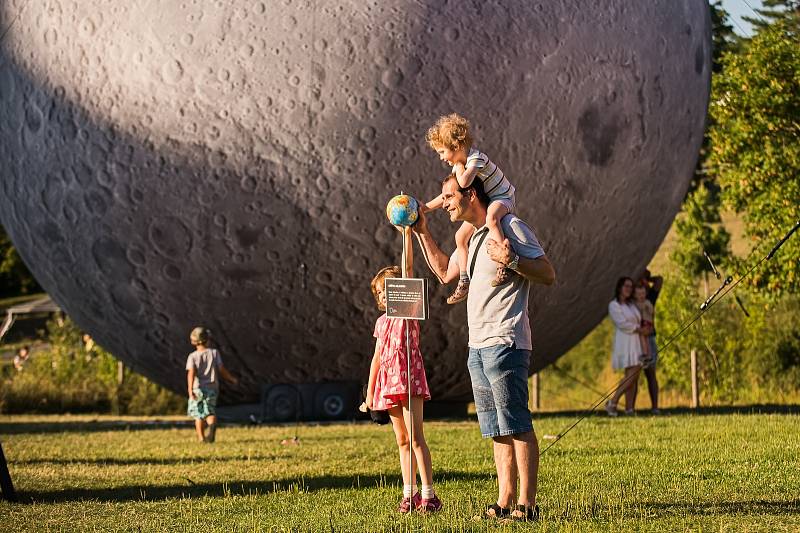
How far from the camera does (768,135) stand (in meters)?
17.7

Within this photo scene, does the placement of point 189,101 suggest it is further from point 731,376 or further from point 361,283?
point 731,376

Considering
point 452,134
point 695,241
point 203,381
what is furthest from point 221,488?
point 695,241

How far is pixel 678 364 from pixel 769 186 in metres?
3.87

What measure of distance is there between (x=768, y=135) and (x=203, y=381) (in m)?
10.1

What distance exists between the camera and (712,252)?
28.4 metres

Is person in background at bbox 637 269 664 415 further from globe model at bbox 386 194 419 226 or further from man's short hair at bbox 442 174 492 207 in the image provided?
man's short hair at bbox 442 174 492 207

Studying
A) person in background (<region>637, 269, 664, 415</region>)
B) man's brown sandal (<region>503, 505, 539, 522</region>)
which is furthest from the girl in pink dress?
person in background (<region>637, 269, 664, 415</region>)

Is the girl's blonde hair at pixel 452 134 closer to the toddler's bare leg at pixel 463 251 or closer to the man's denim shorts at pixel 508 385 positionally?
the toddler's bare leg at pixel 463 251

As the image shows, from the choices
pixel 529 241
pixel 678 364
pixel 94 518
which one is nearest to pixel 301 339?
pixel 94 518

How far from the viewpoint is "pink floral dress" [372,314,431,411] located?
577 cm

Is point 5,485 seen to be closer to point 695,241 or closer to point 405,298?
point 405,298

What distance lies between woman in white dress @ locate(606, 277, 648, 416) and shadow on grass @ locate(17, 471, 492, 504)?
491 centimetres

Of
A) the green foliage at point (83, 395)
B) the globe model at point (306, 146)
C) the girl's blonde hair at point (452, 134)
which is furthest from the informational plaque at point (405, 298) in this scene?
the green foliage at point (83, 395)

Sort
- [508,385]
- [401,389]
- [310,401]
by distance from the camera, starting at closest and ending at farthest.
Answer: [508,385] < [401,389] < [310,401]
